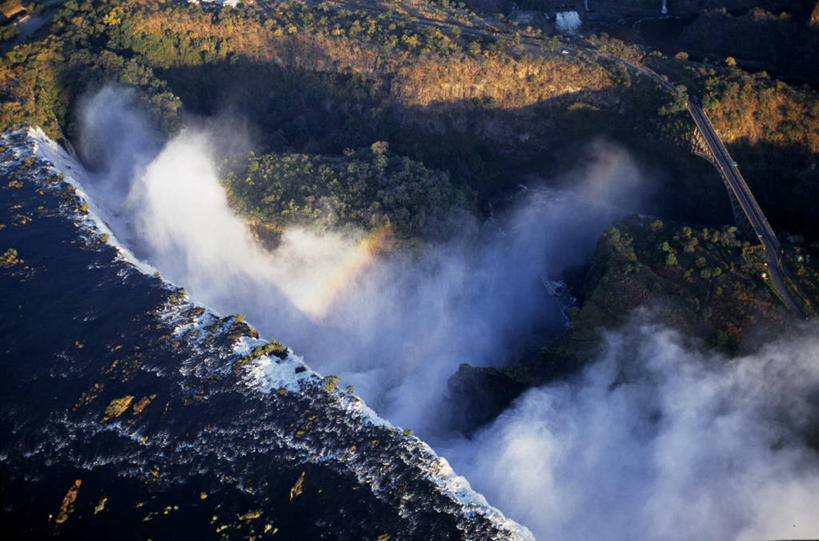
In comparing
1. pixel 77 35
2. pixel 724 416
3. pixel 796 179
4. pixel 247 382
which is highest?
pixel 77 35

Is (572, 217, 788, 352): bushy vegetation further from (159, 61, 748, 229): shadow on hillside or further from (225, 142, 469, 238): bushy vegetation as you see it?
(225, 142, 469, 238): bushy vegetation

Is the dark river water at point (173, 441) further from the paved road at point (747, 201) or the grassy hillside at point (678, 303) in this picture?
the paved road at point (747, 201)

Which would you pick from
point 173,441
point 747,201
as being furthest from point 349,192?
point 747,201

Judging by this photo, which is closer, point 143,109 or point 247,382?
point 247,382

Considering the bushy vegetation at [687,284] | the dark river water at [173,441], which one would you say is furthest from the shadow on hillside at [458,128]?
the dark river water at [173,441]

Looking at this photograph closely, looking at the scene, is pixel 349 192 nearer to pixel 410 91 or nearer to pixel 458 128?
pixel 410 91

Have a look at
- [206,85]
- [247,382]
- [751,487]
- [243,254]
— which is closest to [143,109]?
[206,85]

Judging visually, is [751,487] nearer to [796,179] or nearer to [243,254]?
[796,179]

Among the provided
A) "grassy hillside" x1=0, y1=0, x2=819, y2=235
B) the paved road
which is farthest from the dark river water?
the paved road
